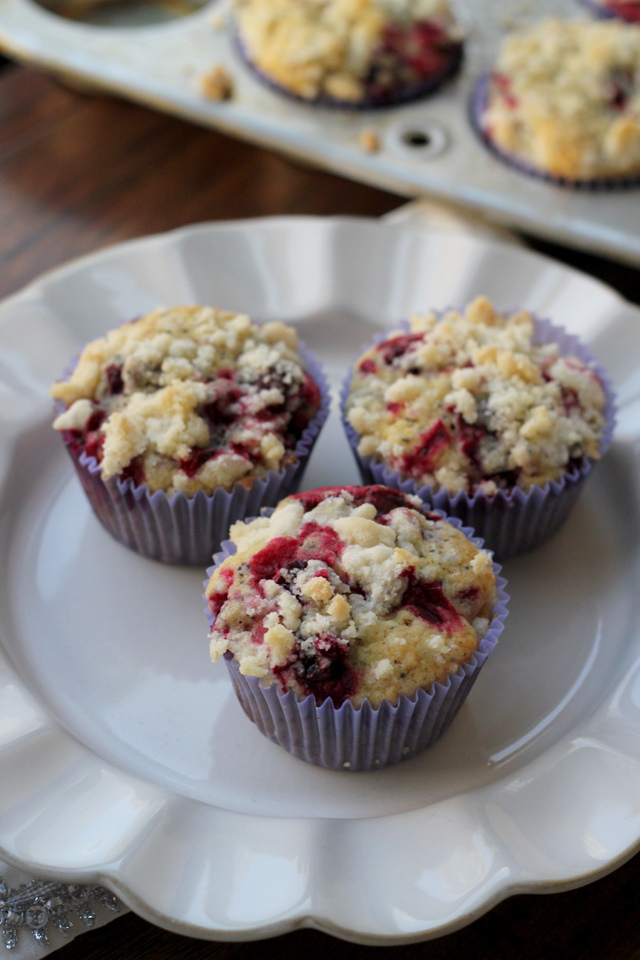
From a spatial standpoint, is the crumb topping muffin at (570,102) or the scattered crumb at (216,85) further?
the scattered crumb at (216,85)

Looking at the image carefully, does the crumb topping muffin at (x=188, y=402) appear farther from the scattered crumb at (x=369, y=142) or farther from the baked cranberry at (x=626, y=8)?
the baked cranberry at (x=626, y=8)

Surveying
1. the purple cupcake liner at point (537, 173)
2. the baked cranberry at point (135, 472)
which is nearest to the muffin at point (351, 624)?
the baked cranberry at point (135, 472)

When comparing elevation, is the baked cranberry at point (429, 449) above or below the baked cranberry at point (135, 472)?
below

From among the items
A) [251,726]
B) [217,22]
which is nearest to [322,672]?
[251,726]

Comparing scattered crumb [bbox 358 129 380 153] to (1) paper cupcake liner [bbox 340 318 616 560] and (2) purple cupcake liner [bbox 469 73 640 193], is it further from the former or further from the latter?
(1) paper cupcake liner [bbox 340 318 616 560]

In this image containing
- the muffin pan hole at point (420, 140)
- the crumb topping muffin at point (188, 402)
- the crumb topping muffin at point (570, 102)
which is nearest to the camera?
the crumb topping muffin at point (188, 402)

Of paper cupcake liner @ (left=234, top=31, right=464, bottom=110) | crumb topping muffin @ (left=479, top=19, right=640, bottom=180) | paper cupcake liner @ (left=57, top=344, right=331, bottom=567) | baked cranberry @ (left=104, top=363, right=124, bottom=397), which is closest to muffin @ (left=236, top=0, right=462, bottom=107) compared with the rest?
paper cupcake liner @ (left=234, top=31, right=464, bottom=110)
